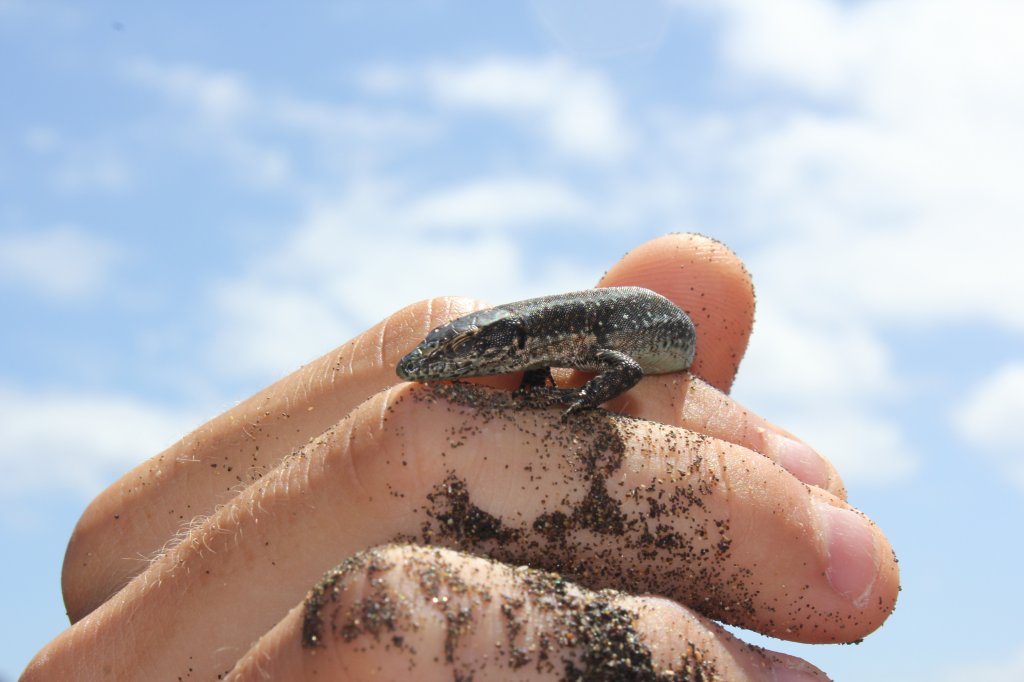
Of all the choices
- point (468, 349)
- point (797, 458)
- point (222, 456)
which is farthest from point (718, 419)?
point (222, 456)

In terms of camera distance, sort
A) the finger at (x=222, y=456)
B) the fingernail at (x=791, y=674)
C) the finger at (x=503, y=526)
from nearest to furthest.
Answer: the finger at (x=503, y=526)
the fingernail at (x=791, y=674)
the finger at (x=222, y=456)

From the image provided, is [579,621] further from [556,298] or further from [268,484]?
[556,298]

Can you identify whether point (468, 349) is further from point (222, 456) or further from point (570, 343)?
point (222, 456)

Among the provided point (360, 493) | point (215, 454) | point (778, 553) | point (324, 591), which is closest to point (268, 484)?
point (360, 493)

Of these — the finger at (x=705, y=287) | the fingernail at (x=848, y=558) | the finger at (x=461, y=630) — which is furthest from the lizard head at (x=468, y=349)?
the fingernail at (x=848, y=558)

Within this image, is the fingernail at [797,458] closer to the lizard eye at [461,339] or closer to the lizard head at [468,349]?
the lizard head at [468,349]

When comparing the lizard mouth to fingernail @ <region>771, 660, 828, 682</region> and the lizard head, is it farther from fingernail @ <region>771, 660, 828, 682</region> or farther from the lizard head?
fingernail @ <region>771, 660, 828, 682</region>

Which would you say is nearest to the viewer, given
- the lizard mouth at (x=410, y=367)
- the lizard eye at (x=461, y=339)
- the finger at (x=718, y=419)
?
the lizard mouth at (x=410, y=367)
